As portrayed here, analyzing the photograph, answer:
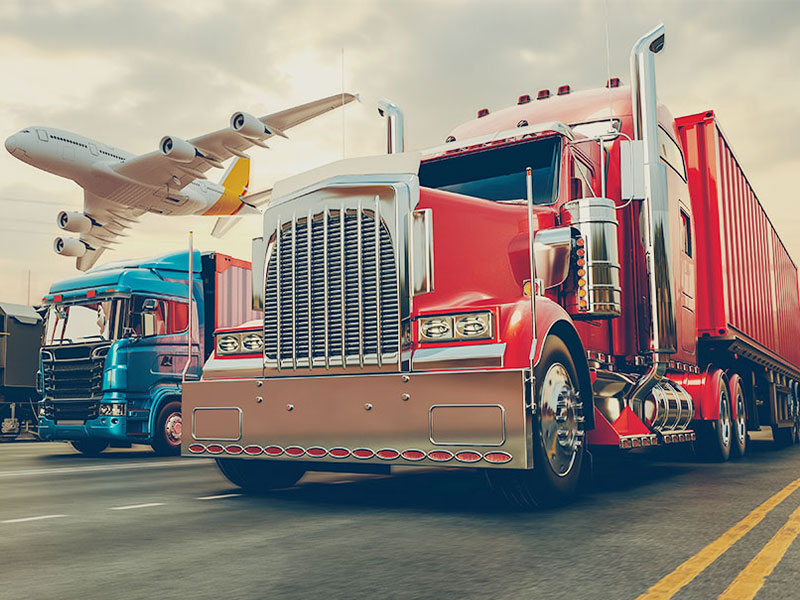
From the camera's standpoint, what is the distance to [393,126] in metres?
10.8

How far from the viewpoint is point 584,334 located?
24.2 ft

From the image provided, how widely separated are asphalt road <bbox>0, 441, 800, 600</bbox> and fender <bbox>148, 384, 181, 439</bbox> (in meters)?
5.29

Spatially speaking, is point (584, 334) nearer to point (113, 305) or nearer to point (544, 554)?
point (544, 554)

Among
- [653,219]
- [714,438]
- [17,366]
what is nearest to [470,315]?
[653,219]

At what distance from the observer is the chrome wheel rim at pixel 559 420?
6.05m

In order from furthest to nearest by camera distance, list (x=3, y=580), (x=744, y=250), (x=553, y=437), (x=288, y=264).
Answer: (x=744, y=250) → (x=288, y=264) → (x=553, y=437) → (x=3, y=580)

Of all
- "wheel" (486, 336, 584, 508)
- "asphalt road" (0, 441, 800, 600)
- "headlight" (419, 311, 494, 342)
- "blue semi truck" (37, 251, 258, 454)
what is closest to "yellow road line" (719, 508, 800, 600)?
"asphalt road" (0, 441, 800, 600)

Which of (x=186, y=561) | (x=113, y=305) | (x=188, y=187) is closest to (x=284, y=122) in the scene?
(x=188, y=187)

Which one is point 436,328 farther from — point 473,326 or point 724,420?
point 724,420

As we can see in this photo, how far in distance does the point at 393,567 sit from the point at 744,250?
31.9 feet

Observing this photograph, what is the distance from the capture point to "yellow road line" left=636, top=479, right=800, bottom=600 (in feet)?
12.4

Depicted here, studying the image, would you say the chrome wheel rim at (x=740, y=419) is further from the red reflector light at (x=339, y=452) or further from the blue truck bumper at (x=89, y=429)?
the blue truck bumper at (x=89, y=429)

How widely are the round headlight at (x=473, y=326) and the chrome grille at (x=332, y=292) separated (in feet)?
1.54

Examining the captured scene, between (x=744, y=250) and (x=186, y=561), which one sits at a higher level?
(x=744, y=250)
